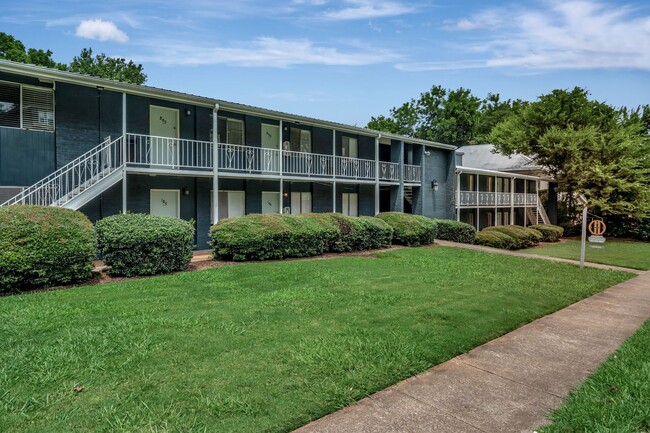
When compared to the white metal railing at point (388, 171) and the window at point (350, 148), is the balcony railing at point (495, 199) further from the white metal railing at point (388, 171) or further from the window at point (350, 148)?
the window at point (350, 148)

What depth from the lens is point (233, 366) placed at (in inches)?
171

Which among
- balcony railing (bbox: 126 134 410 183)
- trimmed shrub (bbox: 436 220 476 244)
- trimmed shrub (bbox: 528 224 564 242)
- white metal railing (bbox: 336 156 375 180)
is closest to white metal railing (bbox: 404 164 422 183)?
balcony railing (bbox: 126 134 410 183)

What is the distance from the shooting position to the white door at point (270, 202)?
17688 millimetres

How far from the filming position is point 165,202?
1454cm

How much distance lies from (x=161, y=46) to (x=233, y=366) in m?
16.3

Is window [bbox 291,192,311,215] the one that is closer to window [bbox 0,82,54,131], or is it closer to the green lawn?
the green lawn

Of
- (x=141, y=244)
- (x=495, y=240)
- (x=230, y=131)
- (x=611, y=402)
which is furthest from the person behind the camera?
(x=495, y=240)

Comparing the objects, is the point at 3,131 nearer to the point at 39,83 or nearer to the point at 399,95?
the point at 39,83

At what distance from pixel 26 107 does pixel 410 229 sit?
13.5 m

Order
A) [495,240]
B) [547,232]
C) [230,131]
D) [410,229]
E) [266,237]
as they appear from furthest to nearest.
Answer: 1. [547,232]
2. [495,240]
3. [410,229]
4. [230,131]
5. [266,237]

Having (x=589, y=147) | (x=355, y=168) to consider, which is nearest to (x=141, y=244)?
(x=355, y=168)

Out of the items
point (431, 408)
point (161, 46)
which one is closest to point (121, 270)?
point (431, 408)

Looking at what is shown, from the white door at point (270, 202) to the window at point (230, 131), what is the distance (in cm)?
245

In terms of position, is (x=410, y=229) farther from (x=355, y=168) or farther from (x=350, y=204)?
(x=350, y=204)
